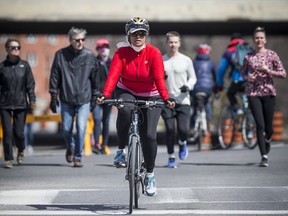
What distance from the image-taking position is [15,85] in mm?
15750

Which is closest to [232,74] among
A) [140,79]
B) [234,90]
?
[234,90]

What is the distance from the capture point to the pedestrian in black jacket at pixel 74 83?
15383 mm

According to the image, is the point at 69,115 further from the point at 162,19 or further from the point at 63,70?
the point at 162,19

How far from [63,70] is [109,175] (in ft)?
7.05

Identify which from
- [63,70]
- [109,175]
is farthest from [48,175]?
[63,70]

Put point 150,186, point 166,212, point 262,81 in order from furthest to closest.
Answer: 1. point 262,81
2. point 150,186
3. point 166,212

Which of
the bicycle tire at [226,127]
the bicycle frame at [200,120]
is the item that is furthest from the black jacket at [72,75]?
the bicycle tire at [226,127]

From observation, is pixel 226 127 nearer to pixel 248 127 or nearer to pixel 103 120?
pixel 248 127

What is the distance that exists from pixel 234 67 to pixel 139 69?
29.8ft

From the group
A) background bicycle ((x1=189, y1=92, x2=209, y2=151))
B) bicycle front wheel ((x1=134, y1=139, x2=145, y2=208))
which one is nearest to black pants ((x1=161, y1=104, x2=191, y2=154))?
background bicycle ((x1=189, y1=92, x2=209, y2=151))

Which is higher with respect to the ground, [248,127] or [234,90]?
[234,90]

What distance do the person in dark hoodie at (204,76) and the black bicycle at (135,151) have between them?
9905 mm

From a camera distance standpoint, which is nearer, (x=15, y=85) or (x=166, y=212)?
(x=166, y=212)

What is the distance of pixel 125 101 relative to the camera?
10086 millimetres
